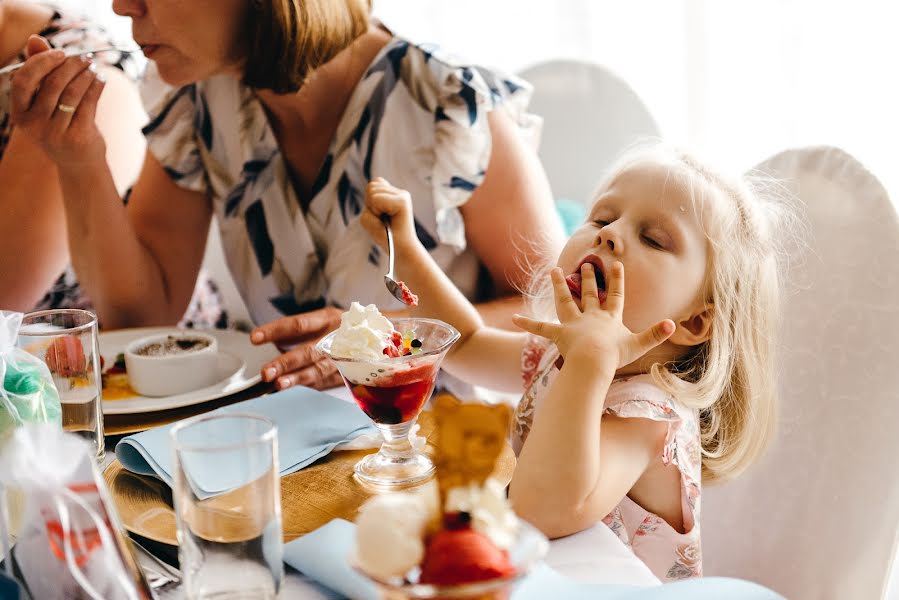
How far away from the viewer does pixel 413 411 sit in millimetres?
997

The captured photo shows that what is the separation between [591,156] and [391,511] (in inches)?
73.6

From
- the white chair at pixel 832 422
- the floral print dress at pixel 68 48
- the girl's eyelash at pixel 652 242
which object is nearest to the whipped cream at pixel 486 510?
the girl's eyelash at pixel 652 242

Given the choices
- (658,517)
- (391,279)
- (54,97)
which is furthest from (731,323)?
(54,97)

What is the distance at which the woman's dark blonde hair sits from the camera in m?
1.55

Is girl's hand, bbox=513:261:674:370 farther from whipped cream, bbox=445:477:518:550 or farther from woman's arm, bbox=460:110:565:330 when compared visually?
woman's arm, bbox=460:110:565:330

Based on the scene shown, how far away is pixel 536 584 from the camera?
73cm

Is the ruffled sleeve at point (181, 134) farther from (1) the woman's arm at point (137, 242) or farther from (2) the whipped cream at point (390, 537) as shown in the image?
(2) the whipped cream at point (390, 537)

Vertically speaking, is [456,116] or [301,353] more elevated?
[456,116]

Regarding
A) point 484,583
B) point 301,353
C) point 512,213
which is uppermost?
point 484,583

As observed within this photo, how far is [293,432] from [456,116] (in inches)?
30.5

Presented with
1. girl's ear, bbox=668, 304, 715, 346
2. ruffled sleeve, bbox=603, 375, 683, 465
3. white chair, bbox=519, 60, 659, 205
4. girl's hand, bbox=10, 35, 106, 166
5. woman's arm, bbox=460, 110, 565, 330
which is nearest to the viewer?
ruffled sleeve, bbox=603, 375, 683, 465

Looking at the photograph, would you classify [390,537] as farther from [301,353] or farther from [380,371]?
[301,353]

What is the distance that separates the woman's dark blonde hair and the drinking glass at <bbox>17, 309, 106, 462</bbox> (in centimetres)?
72

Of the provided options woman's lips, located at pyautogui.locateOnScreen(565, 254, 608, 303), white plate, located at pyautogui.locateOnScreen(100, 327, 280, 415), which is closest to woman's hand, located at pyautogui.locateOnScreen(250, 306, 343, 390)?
white plate, located at pyautogui.locateOnScreen(100, 327, 280, 415)
